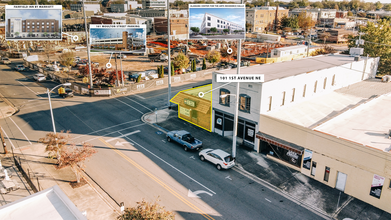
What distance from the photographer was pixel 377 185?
19.2 metres

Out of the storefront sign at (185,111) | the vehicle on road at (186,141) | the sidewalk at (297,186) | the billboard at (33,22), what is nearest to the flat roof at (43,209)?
the vehicle on road at (186,141)

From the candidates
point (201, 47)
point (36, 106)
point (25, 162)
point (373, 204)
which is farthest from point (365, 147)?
point (201, 47)

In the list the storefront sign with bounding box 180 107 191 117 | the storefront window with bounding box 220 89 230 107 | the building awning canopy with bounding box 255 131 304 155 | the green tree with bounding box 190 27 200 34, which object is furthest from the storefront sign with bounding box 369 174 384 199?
the storefront sign with bounding box 180 107 191 117

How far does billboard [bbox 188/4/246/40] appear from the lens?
819 inches

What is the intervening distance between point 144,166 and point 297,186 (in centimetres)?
1353

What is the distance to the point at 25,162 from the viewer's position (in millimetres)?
24641

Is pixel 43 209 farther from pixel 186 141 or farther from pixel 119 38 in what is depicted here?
pixel 119 38

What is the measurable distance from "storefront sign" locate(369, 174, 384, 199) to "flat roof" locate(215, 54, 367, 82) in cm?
1257

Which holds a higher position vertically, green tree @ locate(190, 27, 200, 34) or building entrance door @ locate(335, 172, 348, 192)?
green tree @ locate(190, 27, 200, 34)

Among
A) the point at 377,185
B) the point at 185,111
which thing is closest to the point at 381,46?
the point at 377,185

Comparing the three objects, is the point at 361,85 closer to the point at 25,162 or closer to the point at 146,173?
the point at 146,173

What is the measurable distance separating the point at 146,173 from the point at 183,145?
5.48 m

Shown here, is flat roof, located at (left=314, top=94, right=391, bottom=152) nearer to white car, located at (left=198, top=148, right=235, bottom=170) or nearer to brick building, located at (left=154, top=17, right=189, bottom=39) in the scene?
white car, located at (left=198, top=148, right=235, bottom=170)

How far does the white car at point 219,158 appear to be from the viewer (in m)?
23.8
